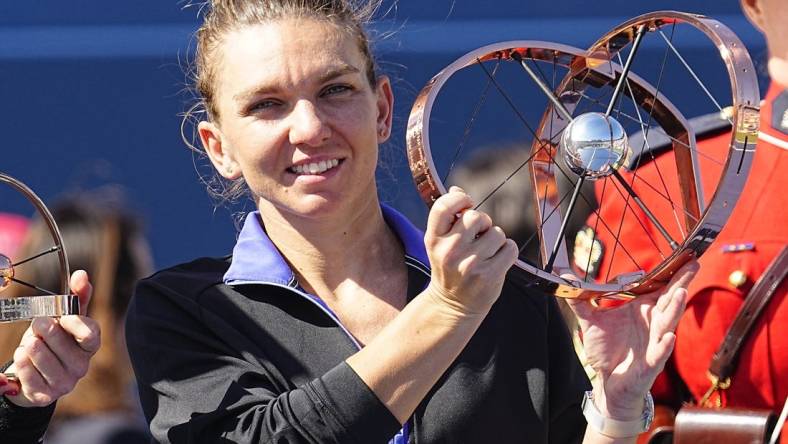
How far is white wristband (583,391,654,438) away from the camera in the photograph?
214 centimetres

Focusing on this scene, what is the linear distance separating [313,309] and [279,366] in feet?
0.36

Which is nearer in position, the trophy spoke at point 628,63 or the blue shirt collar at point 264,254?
the trophy spoke at point 628,63

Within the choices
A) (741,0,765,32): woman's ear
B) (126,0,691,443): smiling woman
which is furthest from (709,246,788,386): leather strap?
(126,0,691,443): smiling woman

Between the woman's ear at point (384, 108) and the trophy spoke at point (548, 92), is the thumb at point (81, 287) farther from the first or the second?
the trophy spoke at point (548, 92)

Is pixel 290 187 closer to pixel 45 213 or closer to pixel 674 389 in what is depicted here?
pixel 45 213

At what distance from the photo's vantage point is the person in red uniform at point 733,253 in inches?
105

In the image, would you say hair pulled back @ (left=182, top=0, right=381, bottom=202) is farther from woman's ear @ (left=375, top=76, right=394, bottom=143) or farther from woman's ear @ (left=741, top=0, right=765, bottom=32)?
woman's ear @ (left=741, top=0, right=765, bottom=32)

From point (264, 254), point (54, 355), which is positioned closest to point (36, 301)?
point (54, 355)

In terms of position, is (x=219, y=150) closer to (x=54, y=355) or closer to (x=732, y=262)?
(x=54, y=355)

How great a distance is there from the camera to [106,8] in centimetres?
452

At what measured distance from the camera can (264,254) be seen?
7.25 ft

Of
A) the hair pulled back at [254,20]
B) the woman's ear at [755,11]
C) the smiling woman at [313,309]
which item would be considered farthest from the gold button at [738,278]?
the hair pulled back at [254,20]

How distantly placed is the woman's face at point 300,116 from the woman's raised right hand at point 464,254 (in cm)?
29

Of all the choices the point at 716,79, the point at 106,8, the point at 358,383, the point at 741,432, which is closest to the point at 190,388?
the point at 358,383
